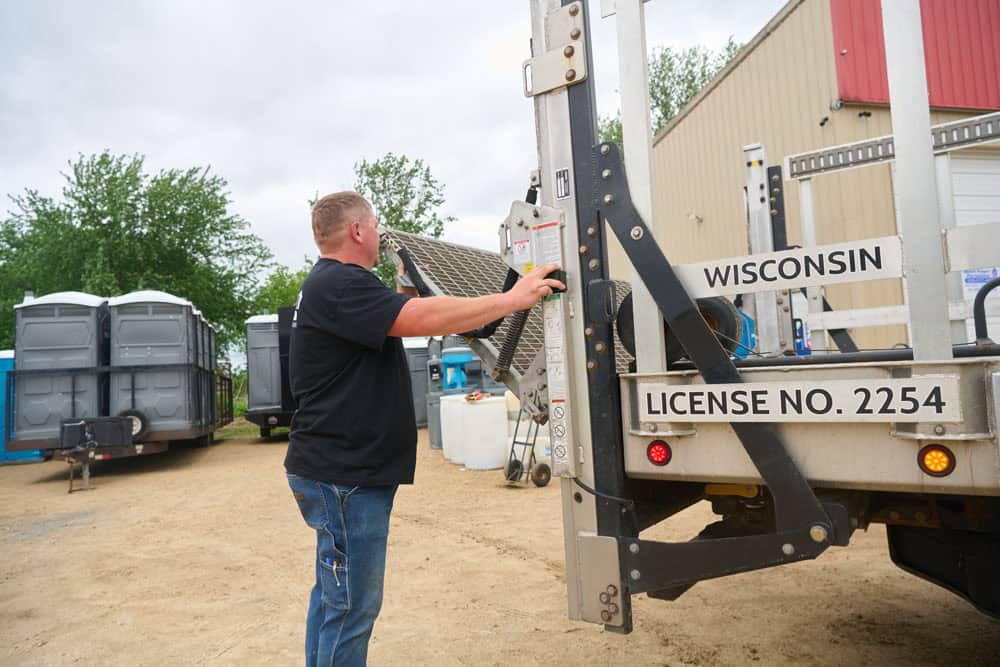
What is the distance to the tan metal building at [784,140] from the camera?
852cm

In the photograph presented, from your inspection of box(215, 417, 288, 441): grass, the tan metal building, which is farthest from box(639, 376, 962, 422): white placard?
box(215, 417, 288, 441): grass

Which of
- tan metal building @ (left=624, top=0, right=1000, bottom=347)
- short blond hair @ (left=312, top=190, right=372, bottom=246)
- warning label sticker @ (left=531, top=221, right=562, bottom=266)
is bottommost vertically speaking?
warning label sticker @ (left=531, top=221, right=562, bottom=266)

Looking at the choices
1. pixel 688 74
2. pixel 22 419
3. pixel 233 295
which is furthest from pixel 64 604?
pixel 688 74

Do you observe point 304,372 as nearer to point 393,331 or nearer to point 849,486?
point 393,331

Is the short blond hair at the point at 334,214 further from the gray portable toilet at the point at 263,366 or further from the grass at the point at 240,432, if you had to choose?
the grass at the point at 240,432

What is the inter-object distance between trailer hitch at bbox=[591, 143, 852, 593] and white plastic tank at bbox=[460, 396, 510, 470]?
307 inches

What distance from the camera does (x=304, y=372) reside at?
8.78 ft

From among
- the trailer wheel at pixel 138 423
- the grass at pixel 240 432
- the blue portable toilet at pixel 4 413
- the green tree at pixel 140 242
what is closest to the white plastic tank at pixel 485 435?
the trailer wheel at pixel 138 423

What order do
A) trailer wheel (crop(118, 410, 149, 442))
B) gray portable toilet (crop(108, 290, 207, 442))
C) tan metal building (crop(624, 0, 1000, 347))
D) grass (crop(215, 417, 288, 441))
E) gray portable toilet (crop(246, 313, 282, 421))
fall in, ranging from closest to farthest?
tan metal building (crop(624, 0, 1000, 347))
trailer wheel (crop(118, 410, 149, 442))
gray portable toilet (crop(108, 290, 207, 442))
gray portable toilet (crop(246, 313, 282, 421))
grass (crop(215, 417, 288, 441))

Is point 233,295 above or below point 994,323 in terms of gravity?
above

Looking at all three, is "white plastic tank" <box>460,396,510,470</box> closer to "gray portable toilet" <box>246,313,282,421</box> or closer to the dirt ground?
the dirt ground

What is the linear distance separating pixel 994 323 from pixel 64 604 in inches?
315

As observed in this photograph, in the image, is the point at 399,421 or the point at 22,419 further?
the point at 22,419

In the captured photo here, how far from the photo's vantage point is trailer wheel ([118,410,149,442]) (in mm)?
11281
